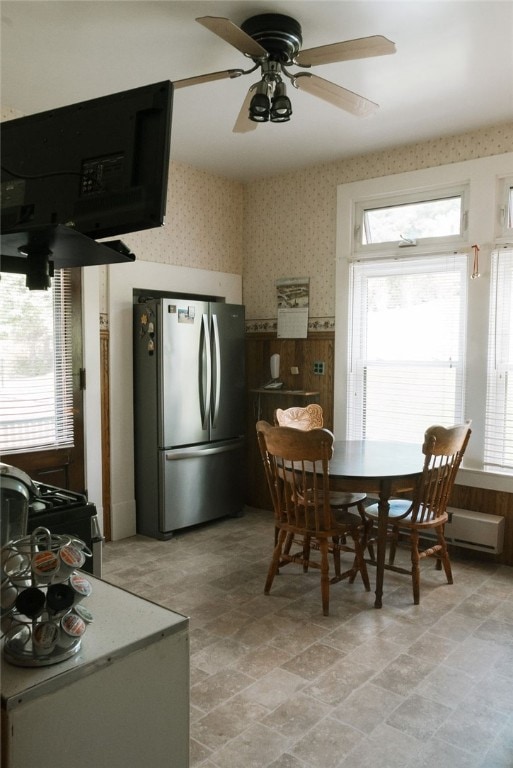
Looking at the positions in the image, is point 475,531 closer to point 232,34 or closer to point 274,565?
point 274,565

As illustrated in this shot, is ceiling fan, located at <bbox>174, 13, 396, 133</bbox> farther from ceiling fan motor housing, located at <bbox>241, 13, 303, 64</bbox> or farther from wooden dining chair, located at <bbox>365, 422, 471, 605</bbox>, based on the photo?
wooden dining chair, located at <bbox>365, 422, 471, 605</bbox>

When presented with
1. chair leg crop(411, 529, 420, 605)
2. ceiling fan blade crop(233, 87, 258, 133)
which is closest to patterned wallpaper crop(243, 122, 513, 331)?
ceiling fan blade crop(233, 87, 258, 133)

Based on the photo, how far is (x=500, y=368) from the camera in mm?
3834

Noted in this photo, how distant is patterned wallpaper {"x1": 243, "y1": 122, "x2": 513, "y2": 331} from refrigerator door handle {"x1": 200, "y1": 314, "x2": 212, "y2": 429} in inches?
31.2

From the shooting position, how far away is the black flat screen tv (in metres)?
1.24

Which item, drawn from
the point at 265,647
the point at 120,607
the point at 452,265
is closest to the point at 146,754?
the point at 120,607

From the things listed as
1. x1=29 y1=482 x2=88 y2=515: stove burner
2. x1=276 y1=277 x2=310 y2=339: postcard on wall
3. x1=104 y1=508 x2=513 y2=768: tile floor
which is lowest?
x1=104 y1=508 x2=513 y2=768: tile floor

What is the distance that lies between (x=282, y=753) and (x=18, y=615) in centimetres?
135

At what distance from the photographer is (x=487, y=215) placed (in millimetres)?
3816

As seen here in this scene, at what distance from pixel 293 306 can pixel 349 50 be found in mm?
2667

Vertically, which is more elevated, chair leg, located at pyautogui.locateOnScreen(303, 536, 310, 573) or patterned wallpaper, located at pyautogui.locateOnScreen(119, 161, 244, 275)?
patterned wallpaper, located at pyautogui.locateOnScreen(119, 161, 244, 275)

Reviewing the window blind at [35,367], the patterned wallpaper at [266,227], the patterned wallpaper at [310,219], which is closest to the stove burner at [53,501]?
the window blind at [35,367]

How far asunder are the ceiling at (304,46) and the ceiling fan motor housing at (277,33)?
0.05 metres

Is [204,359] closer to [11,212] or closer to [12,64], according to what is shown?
[12,64]
